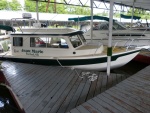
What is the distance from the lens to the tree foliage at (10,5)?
24141mm

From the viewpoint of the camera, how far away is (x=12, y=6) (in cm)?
2588

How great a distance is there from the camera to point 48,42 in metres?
6.17

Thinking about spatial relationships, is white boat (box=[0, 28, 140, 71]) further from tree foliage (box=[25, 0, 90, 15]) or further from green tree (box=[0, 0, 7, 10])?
tree foliage (box=[25, 0, 90, 15])

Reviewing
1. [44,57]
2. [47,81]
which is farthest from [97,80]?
[44,57]

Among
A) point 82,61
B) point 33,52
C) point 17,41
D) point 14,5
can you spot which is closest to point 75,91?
point 82,61

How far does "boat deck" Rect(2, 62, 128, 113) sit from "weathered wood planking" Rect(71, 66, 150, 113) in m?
0.43

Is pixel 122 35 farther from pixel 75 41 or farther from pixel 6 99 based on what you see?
pixel 6 99

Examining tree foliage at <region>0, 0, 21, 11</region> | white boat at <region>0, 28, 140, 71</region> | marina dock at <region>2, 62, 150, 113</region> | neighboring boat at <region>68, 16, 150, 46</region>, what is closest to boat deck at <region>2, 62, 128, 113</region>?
marina dock at <region>2, 62, 150, 113</region>

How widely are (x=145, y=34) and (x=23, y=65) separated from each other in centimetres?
696

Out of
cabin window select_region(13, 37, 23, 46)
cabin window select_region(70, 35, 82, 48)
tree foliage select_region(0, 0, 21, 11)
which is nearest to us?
cabin window select_region(70, 35, 82, 48)

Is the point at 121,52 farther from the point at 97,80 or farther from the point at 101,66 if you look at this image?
the point at 97,80

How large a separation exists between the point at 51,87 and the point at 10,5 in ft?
→ 81.8

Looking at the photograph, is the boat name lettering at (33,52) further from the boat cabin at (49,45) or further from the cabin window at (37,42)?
the cabin window at (37,42)

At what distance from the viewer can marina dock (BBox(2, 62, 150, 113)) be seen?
294cm
